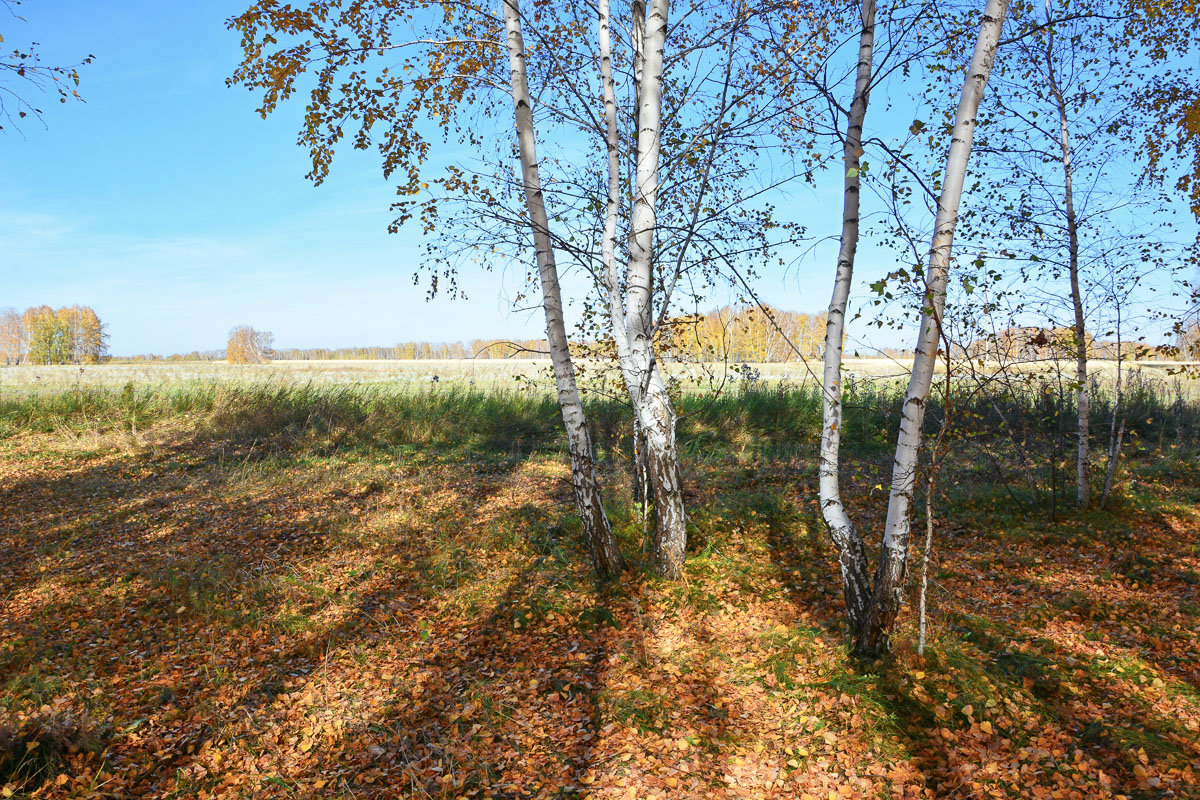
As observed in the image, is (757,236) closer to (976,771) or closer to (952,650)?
(952,650)

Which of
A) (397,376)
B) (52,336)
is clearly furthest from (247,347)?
(397,376)

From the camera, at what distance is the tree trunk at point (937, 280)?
3.43m

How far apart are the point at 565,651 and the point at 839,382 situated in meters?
2.66

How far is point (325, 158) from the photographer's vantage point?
21.3 feet

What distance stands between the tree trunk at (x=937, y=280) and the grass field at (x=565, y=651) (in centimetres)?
92

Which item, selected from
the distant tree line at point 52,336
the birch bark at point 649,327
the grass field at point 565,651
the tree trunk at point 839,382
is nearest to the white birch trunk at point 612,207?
the birch bark at point 649,327

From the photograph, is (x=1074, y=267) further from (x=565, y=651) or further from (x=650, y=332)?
(x=565, y=651)

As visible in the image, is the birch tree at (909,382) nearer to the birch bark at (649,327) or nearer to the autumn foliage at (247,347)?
the birch bark at (649,327)

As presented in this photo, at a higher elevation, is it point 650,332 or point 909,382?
point 650,332

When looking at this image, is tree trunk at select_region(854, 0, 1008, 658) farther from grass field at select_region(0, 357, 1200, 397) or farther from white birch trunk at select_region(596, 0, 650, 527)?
white birch trunk at select_region(596, 0, 650, 527)

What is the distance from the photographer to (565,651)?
14.8 ft

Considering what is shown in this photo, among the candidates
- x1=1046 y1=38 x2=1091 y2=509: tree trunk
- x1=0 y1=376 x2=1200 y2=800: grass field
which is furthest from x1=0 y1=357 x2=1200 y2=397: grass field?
x1=0 y1=376 x2=1200 y2=800: grass field

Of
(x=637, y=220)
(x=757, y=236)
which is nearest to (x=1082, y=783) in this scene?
(x=637, y=220)

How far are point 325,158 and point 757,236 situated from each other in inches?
179
